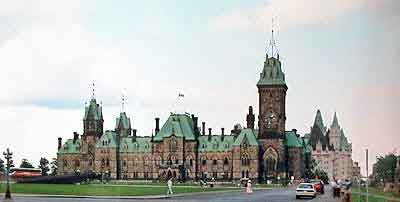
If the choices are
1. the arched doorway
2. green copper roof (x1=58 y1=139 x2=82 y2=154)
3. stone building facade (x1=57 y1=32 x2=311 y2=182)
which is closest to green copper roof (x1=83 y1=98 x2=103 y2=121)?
stone building facade (x1=57 y1=32 x2=311 y2=182)

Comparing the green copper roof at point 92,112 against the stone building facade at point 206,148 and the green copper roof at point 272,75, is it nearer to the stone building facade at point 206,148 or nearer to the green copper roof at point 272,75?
the stone building facade at point 206,148

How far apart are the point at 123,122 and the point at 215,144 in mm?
30120

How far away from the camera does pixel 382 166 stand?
79188mm

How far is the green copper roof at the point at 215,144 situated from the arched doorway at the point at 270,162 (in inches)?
326

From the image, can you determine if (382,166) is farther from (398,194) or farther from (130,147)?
(130,147)

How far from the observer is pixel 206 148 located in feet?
521

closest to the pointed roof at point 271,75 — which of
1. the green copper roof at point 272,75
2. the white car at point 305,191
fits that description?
the green copper roof at point 272,75

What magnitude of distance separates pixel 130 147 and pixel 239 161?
24173 mm

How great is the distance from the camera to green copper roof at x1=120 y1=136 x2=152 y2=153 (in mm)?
166125

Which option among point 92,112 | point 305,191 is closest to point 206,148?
point 92,112

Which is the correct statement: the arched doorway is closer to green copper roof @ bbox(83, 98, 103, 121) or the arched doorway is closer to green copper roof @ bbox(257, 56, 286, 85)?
green copper roof @ bbox(257, 56, 286, 85)

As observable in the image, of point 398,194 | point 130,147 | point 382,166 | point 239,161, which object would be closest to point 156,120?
point 130,147

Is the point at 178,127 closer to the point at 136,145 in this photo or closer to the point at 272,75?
the point at 136,145

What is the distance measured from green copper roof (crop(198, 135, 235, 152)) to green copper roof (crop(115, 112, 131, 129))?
26048mm
